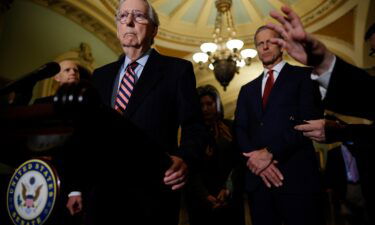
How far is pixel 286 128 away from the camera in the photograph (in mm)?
1566

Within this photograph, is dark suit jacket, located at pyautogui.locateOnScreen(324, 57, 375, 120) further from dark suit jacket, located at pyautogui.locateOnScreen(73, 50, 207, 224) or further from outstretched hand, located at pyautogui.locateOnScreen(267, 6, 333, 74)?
dark suit jacket, located at pyautogui.locateOnScreen(73, 50, 207, 224)

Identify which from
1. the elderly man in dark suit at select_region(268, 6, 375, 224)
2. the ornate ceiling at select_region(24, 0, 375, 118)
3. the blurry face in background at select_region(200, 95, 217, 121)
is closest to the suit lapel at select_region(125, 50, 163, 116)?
the elderly man in dark suit at select_region(268, 6, 375, 224)

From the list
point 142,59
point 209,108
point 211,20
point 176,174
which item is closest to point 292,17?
point 176,174

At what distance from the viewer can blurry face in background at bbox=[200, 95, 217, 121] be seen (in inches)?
104

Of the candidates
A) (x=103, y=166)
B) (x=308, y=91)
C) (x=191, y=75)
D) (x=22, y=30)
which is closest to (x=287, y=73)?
(x=308, y=91)

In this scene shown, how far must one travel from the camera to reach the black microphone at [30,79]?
830 millimetres

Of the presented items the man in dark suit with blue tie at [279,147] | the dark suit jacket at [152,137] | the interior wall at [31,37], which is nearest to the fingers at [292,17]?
the dark suit jacket at [152,137]

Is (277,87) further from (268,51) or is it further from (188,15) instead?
(188,15)

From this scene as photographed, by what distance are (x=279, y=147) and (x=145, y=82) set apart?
33.3 inches

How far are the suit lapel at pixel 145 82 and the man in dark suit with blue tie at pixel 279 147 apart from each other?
613 millimetres

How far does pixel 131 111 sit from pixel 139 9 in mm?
558

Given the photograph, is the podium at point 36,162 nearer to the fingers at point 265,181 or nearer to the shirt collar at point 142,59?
the shirt collar at point 142,59

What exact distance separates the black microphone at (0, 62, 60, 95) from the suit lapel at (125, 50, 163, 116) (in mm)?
319

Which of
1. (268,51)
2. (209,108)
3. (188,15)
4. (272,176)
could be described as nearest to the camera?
(272,176)
